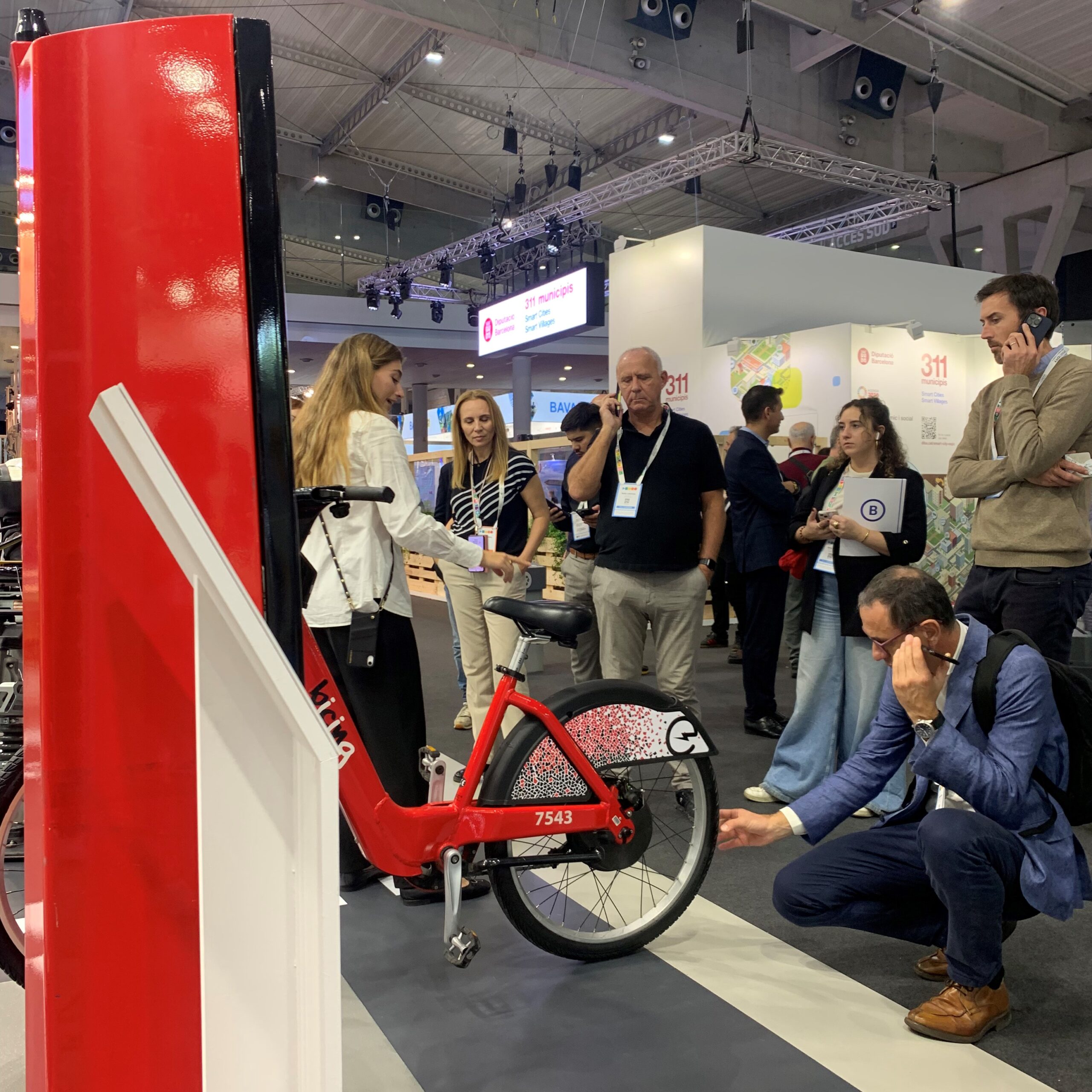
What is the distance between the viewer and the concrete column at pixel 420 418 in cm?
2194

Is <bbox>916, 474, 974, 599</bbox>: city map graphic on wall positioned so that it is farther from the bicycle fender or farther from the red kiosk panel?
the red kiosk panel

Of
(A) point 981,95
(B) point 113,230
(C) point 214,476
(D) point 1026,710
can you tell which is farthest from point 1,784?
(A) point 981,95

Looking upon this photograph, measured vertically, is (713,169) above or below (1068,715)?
above

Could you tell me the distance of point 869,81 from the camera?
1042 cm

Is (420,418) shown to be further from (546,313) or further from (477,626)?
(477,626)

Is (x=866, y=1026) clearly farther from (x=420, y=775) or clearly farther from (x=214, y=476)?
(x=214, y=476)

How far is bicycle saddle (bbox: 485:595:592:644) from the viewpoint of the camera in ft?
7.23

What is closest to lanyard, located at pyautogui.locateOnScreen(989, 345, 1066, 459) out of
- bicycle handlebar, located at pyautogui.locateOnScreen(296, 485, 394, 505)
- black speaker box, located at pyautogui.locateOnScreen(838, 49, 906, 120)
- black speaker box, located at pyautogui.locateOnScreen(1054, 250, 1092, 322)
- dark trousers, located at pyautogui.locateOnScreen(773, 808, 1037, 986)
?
dark trousers, located at pyautogui.locateOnScreen(773, 808, 1037, 986)

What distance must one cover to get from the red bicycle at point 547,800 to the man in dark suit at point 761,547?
82.7 inches

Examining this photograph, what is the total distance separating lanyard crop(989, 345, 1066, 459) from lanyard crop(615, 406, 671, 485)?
1030 mm

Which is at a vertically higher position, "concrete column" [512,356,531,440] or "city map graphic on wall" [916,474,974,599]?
"concrete column" [512,356,531,440]

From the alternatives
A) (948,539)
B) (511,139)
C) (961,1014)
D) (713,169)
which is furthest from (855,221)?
(961,1014)

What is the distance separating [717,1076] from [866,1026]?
0.38 meters

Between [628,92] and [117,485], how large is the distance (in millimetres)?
11481
